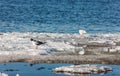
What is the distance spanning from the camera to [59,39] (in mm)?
34469

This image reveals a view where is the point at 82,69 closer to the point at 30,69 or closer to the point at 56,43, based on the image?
the point at 30,69

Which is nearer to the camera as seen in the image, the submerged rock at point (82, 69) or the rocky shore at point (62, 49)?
the submerged rock at point (82, 69)

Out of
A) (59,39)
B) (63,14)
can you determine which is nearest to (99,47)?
(59,39)

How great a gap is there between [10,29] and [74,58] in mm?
16130

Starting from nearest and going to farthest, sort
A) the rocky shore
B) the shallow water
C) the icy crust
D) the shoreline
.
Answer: the shallow water < the shoreline < the rocky shore < the icy crust

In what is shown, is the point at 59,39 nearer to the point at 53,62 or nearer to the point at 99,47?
the point at 99,47

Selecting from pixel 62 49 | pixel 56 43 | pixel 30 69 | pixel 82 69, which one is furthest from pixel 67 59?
pixel 56 43

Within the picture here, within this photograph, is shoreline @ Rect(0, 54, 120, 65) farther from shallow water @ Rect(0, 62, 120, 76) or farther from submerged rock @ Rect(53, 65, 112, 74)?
submerged rock @ Rect(53, 65, 112, 74)

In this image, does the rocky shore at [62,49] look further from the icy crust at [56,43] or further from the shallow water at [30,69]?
the shallow water at [30,69]

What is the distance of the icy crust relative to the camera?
29650 mm

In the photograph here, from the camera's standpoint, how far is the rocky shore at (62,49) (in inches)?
1095

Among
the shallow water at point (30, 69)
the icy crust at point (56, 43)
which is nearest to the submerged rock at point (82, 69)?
the shallow water at point (30, 69)

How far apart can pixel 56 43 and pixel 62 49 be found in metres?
2.10

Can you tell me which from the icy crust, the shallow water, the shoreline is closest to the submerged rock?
the shallow water
